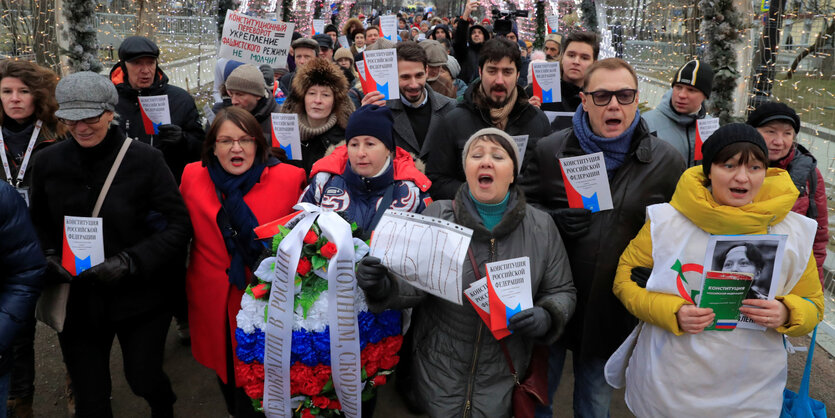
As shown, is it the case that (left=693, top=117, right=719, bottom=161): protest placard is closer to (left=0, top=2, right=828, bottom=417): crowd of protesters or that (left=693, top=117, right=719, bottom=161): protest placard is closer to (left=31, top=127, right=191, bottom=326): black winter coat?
(left=0, top=2, right=828, bottom=417): crowd of protesters

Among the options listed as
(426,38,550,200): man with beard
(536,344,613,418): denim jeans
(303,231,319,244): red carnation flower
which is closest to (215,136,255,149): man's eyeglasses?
(303,231,319,244): red carnation flower

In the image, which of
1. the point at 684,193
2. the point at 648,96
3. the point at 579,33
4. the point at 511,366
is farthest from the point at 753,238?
the point at 648,96

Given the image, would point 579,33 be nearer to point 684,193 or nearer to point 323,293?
point 684,193

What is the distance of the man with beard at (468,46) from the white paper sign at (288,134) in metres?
4.74

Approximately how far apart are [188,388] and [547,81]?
146 inches

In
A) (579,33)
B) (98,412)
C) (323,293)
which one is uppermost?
(579,33)

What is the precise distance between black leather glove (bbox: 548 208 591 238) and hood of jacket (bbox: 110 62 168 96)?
3.29 meters

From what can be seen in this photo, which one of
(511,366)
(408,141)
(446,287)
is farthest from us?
(408,141)

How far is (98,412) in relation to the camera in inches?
121

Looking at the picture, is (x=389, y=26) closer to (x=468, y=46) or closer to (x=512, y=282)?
(x=468, y=46)

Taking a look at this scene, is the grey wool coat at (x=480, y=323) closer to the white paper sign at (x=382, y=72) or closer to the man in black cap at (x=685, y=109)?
the man in black cap at (x=685, y=109)

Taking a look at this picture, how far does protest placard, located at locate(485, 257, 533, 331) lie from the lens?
7.20ft

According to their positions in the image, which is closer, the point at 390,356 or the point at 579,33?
the point at 390,356

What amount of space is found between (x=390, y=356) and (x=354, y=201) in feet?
2.72
